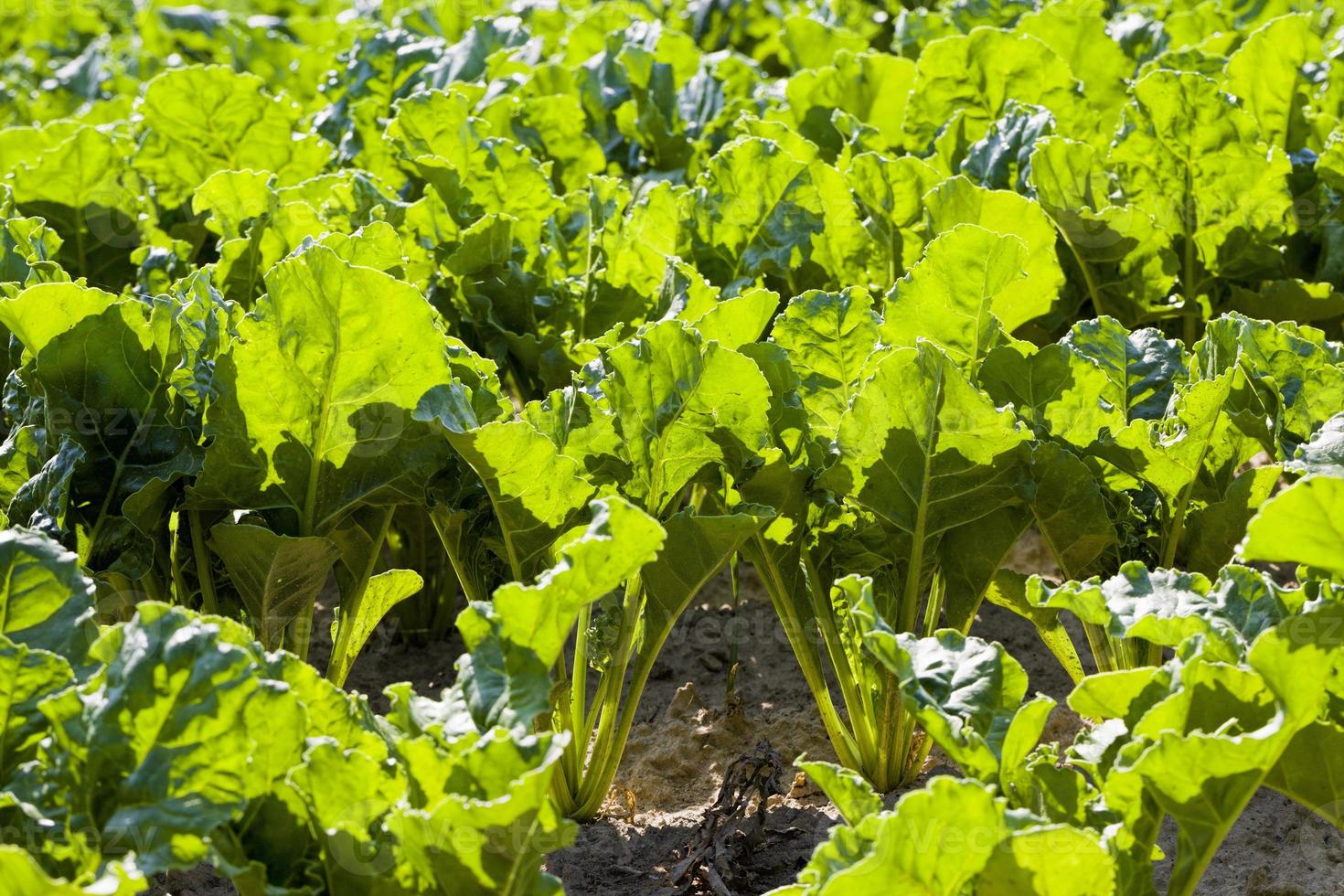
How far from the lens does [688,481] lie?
222 cm

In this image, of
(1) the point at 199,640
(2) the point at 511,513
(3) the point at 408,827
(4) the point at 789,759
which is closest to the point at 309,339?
(2) the point at 511,513

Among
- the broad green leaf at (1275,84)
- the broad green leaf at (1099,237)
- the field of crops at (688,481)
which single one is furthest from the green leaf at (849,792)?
the broad green leaf at (1275,84)

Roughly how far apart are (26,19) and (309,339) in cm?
509

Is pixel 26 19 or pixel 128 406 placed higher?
pixel 128 406

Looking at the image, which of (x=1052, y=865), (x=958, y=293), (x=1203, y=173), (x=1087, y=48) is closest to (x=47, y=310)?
(x=958, y=293)

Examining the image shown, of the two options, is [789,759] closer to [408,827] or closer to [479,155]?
[408,827]

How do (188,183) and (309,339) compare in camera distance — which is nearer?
(309,339)

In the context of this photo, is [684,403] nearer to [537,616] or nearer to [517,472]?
[517,472]

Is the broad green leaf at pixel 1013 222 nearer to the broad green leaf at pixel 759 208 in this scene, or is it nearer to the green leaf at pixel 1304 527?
the broad green leaf at pixel 759 208

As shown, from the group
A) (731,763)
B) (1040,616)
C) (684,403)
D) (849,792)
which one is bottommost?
(731,763)

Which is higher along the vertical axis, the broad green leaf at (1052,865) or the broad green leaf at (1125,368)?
the broad green leaf at (1125,368)

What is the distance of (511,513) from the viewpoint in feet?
6.95

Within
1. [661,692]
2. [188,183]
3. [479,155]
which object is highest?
[479,155]

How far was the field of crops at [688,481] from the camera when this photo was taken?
5.33ft
